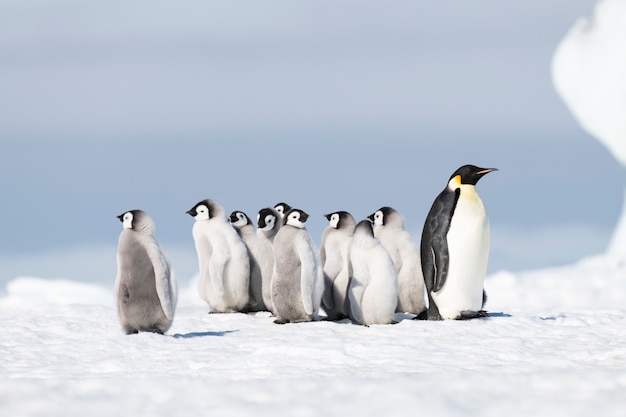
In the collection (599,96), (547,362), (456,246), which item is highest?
(599,96)

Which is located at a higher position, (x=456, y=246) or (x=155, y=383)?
(x=456, y=246)

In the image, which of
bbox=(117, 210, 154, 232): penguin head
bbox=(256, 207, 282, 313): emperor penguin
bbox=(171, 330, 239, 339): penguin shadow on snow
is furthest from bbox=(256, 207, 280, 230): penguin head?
bbox=(117, 210, 154, 232): penguin head

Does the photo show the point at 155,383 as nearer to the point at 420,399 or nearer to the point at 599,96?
the point at 420,399

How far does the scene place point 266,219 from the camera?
9664 mm

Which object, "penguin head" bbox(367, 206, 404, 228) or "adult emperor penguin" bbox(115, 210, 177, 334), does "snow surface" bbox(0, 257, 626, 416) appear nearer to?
"adult emperor penguin" bbox(115, 210, 177, 334)

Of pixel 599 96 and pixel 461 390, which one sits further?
pixel 599 96

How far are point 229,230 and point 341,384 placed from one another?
5960 mm

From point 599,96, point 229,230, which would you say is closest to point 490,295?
point 599,96

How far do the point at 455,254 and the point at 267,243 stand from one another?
185 centimetres

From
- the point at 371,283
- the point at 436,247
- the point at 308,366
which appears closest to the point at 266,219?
the point at 371,283

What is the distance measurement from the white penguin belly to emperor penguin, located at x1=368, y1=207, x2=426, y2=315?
1.65 ft

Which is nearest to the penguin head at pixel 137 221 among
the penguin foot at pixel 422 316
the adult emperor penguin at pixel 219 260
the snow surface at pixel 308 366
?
the snow surface at pixel 308 366

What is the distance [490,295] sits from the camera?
Answer: 16516 millimetres

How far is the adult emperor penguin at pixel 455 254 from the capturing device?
8.81 meters
